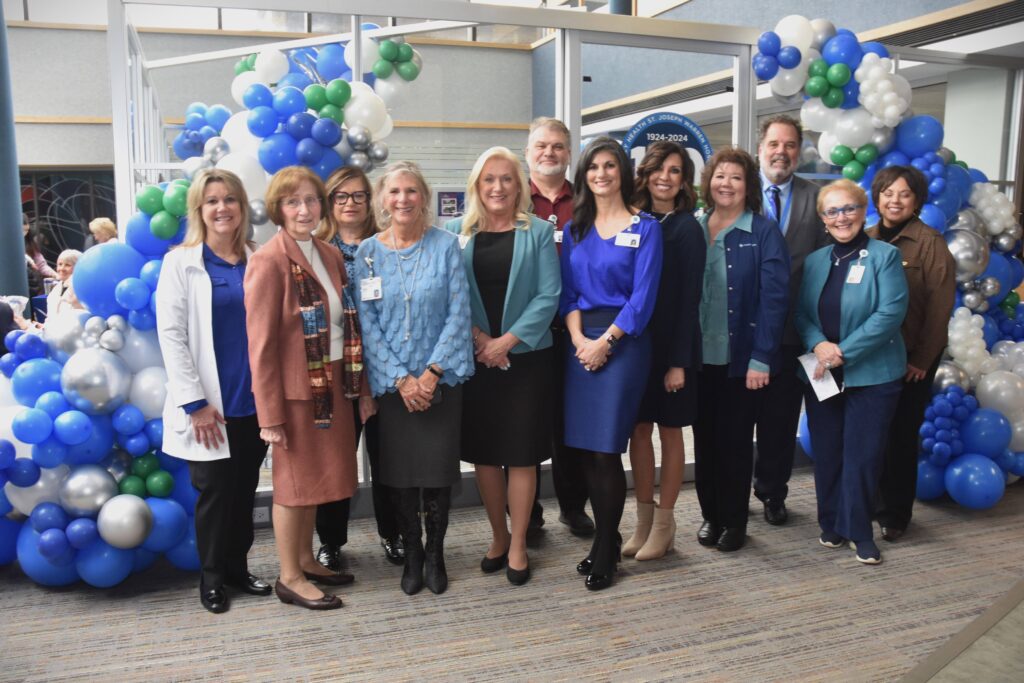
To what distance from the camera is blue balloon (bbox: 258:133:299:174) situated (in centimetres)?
331

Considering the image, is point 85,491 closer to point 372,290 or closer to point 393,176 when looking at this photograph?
point 372,290

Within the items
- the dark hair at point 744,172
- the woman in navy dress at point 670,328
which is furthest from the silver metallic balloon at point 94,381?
the dark hair at point 744,172

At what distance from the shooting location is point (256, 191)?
337 cm

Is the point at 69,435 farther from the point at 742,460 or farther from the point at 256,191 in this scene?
the point at 742,460

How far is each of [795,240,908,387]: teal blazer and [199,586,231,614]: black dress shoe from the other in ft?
8.26

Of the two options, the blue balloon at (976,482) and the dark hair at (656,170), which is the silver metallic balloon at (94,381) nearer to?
the dark hair at (656,170)

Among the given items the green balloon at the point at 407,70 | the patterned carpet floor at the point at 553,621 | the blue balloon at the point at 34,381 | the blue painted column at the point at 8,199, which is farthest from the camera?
the blue painted column at the point at 8,199

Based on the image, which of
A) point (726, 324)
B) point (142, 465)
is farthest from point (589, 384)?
point (142, 465)

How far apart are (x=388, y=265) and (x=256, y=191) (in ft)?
2.85

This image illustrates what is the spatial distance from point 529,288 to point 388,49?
1635mm

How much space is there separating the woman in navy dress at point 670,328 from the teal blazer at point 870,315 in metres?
0.58

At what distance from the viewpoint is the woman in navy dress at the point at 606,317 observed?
116 inches

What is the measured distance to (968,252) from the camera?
409 centimetres

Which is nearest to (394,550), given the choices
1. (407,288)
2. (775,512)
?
(407,288)
